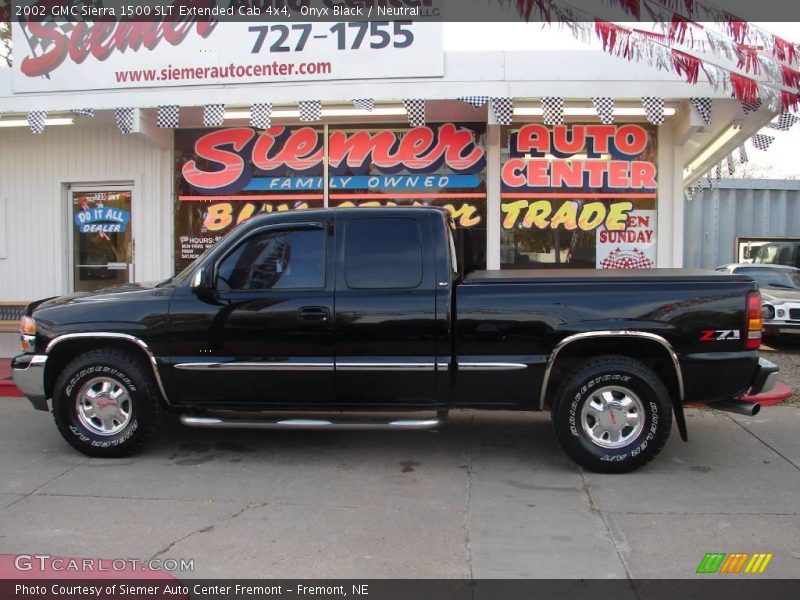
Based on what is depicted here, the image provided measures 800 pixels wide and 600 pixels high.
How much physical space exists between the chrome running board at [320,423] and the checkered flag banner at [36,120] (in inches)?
217

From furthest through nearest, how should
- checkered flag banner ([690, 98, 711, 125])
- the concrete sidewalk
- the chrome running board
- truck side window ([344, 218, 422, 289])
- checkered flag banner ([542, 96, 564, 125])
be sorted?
1. checkered flag banner ([542, 96, 564, 125])
2. checkered flag banner ([690, 98, 711, 125])
3. truck side window ([344, 218, 422, 289])
4. the chrome running board
5. the concrete sidewalk

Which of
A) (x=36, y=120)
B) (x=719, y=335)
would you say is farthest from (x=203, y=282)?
(x=36, y=120)

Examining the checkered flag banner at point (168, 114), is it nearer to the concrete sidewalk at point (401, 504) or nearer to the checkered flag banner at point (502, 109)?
the checkered flag banner at point (502, 109)

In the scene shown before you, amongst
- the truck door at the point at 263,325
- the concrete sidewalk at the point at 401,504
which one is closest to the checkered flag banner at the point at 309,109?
the truck door at the point at 263,325

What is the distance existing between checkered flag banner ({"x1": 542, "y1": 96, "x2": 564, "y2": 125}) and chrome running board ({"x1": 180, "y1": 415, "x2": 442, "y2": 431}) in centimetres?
456

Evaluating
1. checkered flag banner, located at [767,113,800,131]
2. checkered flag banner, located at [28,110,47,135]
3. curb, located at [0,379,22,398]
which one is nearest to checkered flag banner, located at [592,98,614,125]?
checkered flag banner, located at [767,113,800,131]

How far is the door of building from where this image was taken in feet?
33.2

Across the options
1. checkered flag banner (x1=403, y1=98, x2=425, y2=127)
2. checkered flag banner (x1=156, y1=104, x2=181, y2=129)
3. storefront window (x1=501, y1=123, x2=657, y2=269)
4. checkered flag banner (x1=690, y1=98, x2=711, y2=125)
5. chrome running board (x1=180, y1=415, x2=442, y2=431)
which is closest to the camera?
chrome running board (x1=180, y1=415, x2=442, y2=431)

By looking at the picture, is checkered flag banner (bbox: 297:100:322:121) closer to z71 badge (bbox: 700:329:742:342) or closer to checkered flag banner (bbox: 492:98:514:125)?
checkered flag banner (bbox: 492:98:514:125)

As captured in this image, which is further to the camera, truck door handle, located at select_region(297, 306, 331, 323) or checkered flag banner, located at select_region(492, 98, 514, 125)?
checkered flag banner, located at select_region(492, 98, 514, 125)

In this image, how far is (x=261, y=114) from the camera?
860 centimetres

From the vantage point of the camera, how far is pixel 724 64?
26.6 feet

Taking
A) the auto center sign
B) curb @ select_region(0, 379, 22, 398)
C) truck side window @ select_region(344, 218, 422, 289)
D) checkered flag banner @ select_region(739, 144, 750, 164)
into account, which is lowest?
curb @ select_region(0, 379, 22, 398)
